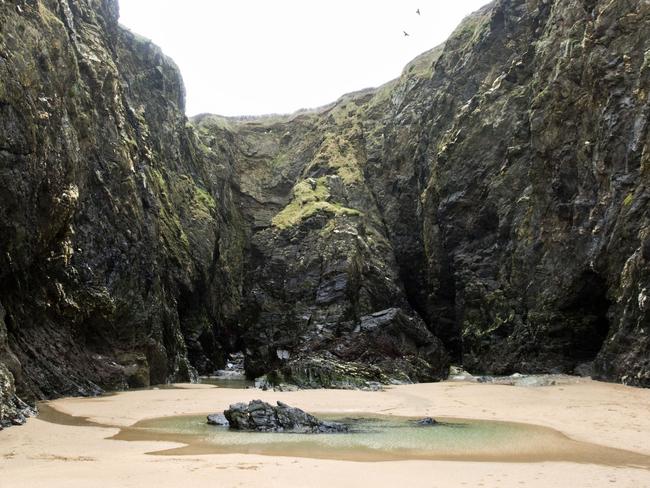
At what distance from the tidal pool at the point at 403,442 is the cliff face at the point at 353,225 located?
4.93 metres

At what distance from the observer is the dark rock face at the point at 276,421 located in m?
14.9

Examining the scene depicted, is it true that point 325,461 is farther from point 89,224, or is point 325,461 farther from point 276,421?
point 89,224

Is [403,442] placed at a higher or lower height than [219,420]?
lower

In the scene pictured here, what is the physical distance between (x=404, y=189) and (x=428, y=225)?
8.04 meters

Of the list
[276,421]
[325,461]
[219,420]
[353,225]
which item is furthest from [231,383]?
[325,461]

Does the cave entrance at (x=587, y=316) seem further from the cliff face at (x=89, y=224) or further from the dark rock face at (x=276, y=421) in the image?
the cliff face at (x=89, y=224)

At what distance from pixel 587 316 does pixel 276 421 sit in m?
20.9

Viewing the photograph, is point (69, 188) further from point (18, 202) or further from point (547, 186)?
point (547, 186)

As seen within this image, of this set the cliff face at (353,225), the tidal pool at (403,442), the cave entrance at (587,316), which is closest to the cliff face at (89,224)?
the cliff face at (353,225)

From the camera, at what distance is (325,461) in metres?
10.4

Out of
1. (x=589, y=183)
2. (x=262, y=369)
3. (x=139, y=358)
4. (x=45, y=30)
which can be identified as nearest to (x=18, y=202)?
(x=45, y=30)

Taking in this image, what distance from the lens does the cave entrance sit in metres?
28.9

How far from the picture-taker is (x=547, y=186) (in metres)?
33.2

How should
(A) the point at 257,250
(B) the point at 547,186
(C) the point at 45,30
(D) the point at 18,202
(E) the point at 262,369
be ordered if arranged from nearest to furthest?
(D) the point at 18,202
(C) the point at 45,30
(B) the point at 547,186
(E) the point at 262,369
(A) the point at 257,250
